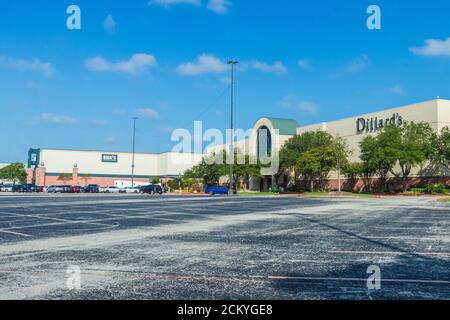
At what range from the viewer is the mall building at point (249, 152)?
53.2 metres

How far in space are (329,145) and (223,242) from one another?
5739 cm

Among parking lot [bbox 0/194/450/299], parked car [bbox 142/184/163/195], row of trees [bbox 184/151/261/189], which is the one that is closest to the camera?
parking lot [bbox 0/194/450/299]

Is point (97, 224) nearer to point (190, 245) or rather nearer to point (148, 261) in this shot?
point (190, 245)

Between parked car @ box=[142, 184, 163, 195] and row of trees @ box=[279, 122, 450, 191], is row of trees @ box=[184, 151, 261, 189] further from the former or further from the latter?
parked car @ box=[142, 184, 163, 195]

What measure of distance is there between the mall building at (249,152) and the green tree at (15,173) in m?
2.57

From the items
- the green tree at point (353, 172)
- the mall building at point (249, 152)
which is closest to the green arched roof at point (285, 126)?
the mall building at point (249, 152)

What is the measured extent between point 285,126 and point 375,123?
22617 mm

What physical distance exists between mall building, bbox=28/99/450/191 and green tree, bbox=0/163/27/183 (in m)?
2.57

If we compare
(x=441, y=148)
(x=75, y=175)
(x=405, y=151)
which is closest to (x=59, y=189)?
(x=75, y=175)

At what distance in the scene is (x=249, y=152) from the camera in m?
86.5

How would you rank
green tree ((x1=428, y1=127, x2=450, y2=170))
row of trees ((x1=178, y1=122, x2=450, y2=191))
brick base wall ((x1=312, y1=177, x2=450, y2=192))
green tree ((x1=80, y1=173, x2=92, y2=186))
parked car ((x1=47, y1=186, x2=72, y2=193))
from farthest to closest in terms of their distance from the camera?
green tree ((x1=80, y1=173, x2=92, y2=186)) < parked car ((x1=47, y1=186, x2=72, y2=193)) < brick base wall ((x1=312, y1=177, x2=450, y2=192)) < row of trees ((x1=178, y1=122, x2=450, y2=191)) < green tree ((x1=428, y1=127, x2=450, y2=170))

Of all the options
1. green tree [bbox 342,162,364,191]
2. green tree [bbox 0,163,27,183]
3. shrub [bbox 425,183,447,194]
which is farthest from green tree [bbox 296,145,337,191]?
green tree [bbox 0,163,27,183]

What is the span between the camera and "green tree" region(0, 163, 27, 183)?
119m
